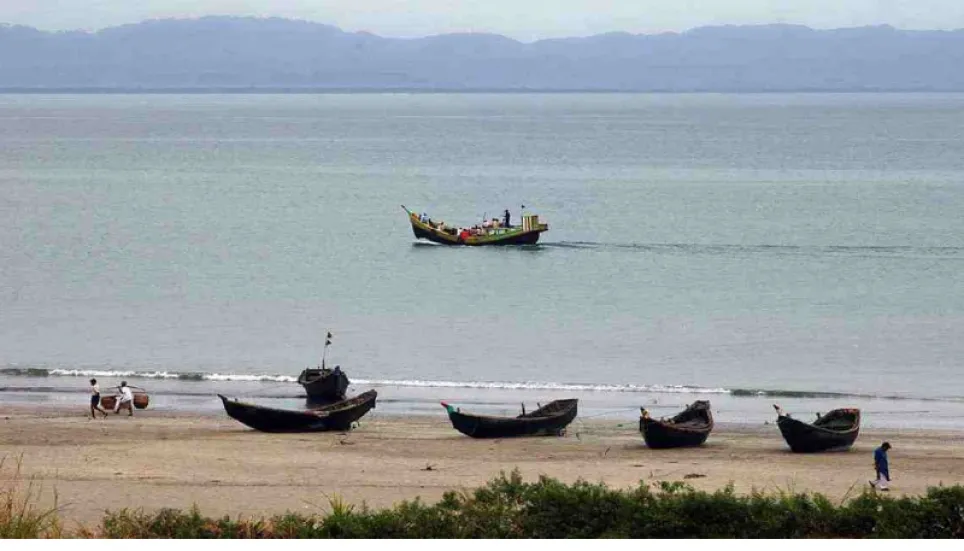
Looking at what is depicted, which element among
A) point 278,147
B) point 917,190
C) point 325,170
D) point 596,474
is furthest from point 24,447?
point 278,147

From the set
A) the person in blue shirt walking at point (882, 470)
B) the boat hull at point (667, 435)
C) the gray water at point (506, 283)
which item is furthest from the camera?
the gray water at point (506, 283)

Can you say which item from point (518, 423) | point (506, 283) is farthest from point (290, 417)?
point (506, 283)

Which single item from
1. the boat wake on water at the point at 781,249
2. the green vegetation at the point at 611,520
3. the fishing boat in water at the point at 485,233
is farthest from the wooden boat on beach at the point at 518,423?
the boat wake on water at the point at 781,249

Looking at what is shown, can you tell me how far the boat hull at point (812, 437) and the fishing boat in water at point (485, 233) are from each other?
41.4 meters

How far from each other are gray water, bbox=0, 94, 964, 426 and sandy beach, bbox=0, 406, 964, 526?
16.0 ft

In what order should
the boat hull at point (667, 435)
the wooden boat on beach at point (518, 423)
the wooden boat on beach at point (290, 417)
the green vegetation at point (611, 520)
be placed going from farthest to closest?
the wooden boat on beach at point (290, 417) < the wooden boat on beach at point (518, 423) < the boat hull at point (667, 435) < the green vegetation at point (611, 520)

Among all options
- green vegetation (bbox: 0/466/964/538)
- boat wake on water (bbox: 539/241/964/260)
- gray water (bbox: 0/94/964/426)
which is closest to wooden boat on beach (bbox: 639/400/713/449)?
gray water (bbox: 0/94/964/426)

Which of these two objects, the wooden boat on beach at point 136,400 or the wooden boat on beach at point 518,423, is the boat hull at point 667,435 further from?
the wooden boat on beach at point 136,400

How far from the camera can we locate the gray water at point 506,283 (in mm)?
39969

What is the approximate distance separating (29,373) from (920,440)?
76.8ft

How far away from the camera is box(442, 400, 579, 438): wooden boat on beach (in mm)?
29438

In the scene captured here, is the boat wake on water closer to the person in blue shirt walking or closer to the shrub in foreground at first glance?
the person in blue shirt walking

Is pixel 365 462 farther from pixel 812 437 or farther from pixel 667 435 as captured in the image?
pixel 812 437

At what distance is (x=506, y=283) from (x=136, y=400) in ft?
91.0
